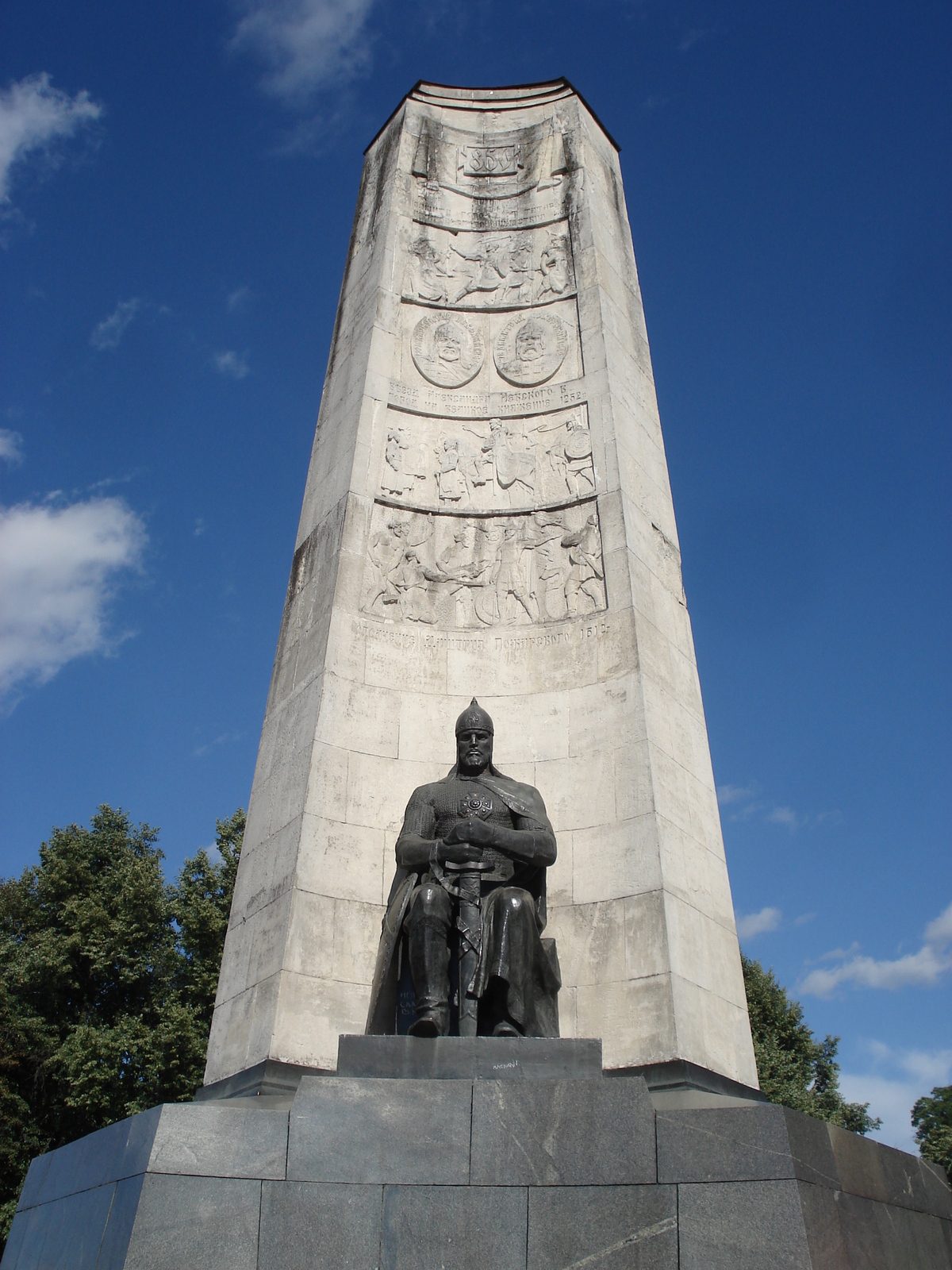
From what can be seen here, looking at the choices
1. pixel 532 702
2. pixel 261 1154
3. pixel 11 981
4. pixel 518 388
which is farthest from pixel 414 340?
pixel 11 981

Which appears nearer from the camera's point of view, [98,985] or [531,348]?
[531,348]

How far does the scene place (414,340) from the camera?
41.3 ft

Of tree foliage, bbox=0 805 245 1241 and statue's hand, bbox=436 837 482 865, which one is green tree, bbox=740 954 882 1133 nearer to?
tree foliage, bbox=0 805 245 1241

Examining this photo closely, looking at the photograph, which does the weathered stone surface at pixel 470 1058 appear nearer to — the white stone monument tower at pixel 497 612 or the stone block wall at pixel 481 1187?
the stone block wall at pixel 481 1187

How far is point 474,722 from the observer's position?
26.5 ft

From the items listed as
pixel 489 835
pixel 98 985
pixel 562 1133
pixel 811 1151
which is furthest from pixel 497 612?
pixel 98 985

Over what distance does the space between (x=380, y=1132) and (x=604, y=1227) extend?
132 cm

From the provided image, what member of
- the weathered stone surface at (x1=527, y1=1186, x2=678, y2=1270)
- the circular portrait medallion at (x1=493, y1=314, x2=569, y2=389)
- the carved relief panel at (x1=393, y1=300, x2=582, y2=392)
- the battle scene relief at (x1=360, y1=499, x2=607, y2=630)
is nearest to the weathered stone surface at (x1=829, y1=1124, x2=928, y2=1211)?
the weathered stone surface at (x1=527, y1=1186, x2=678, y2=1270)

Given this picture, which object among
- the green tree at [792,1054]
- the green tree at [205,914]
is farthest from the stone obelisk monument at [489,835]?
the green tree at [792,1054]

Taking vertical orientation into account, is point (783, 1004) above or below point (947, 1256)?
above

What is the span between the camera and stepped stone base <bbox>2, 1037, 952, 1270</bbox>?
5344 mm

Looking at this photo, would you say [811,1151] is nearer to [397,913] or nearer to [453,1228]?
[453,1228]

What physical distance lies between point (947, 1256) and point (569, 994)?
3087mm

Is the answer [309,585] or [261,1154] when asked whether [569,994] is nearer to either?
[261,1154]
